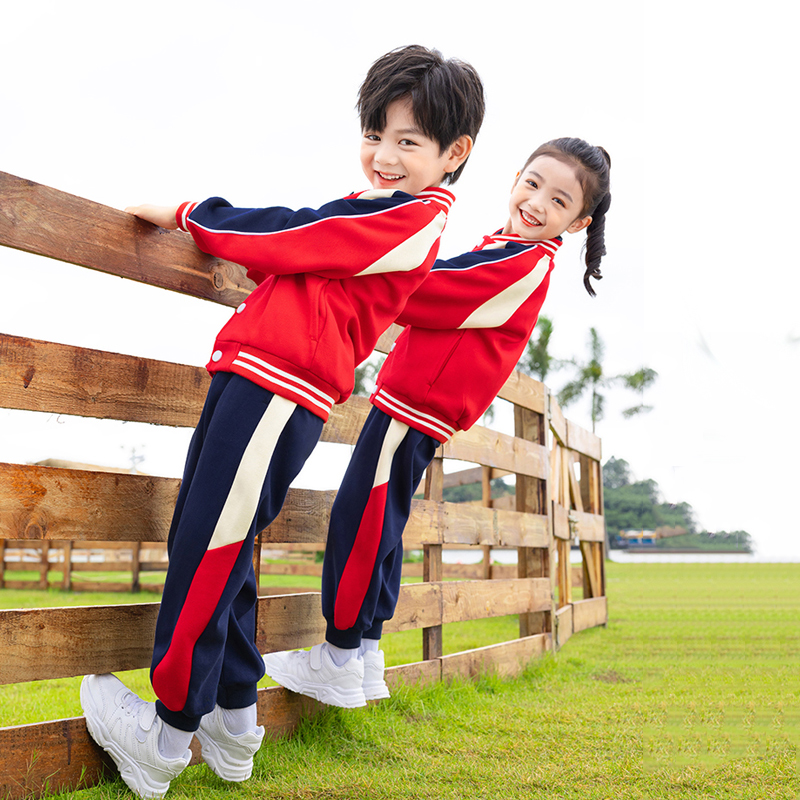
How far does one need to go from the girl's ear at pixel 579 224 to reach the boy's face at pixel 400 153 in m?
0.56

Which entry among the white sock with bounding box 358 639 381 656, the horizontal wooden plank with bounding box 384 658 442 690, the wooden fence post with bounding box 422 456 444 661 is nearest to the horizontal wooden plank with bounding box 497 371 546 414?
the wooden fence post with bounding box 422 456 444 661

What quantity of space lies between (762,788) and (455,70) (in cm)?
183

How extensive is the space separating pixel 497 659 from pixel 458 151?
2.26 metres

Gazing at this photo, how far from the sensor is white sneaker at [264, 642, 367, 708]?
191cm

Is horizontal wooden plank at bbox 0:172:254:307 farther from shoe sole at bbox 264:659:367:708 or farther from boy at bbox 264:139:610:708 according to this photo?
shoe sole at bbox 264:659:367:708

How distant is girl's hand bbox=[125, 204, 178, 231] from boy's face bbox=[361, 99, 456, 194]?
46 cm

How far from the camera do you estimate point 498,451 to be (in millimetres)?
3447

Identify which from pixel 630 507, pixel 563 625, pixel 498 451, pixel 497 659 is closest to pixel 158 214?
pixel 498 451

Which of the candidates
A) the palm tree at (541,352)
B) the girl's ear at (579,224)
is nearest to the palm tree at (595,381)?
the palm tree at (541,352)

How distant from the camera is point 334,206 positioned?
5.04ft

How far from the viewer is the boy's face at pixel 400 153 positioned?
5.57ft

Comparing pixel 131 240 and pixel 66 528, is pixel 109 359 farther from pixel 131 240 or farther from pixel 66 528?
pixel 66 528

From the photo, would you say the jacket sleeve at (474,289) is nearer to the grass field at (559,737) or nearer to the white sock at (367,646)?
the white sock at (367,646)

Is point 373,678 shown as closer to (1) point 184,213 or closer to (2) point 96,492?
(2) point 96,492
